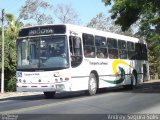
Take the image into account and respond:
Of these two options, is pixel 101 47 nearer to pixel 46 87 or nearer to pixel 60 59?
pixel 60 59

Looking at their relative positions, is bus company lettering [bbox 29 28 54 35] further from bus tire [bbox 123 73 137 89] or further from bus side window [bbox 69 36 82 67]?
bus tire [bbox 123 73 137 89]

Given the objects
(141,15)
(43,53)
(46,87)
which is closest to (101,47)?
(43,53)

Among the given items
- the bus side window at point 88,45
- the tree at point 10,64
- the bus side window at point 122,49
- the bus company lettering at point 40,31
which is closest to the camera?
the bus company lettering at point 40,31

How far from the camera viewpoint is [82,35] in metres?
20.7

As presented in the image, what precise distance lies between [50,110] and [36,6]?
36707mm

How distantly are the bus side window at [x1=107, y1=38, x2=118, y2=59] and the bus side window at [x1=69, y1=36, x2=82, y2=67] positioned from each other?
148 inches

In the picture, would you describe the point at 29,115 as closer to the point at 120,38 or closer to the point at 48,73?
the point at 48,73

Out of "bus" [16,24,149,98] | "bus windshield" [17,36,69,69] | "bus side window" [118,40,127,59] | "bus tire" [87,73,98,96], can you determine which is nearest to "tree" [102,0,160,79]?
"bus side window" [118,40,127,59]

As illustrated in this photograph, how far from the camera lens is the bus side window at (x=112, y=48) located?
23.7 meters

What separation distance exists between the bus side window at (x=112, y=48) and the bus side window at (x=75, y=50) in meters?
3.77

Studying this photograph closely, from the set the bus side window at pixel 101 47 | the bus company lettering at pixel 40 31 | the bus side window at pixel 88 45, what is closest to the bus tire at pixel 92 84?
the bus side window at pixel 88 45

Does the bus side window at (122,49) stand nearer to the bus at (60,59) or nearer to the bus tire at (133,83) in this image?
the bus tire at (133,83)

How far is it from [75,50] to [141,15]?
1948 cm

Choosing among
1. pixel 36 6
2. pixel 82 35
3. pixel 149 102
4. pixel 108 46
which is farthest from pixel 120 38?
pixel 36 6
